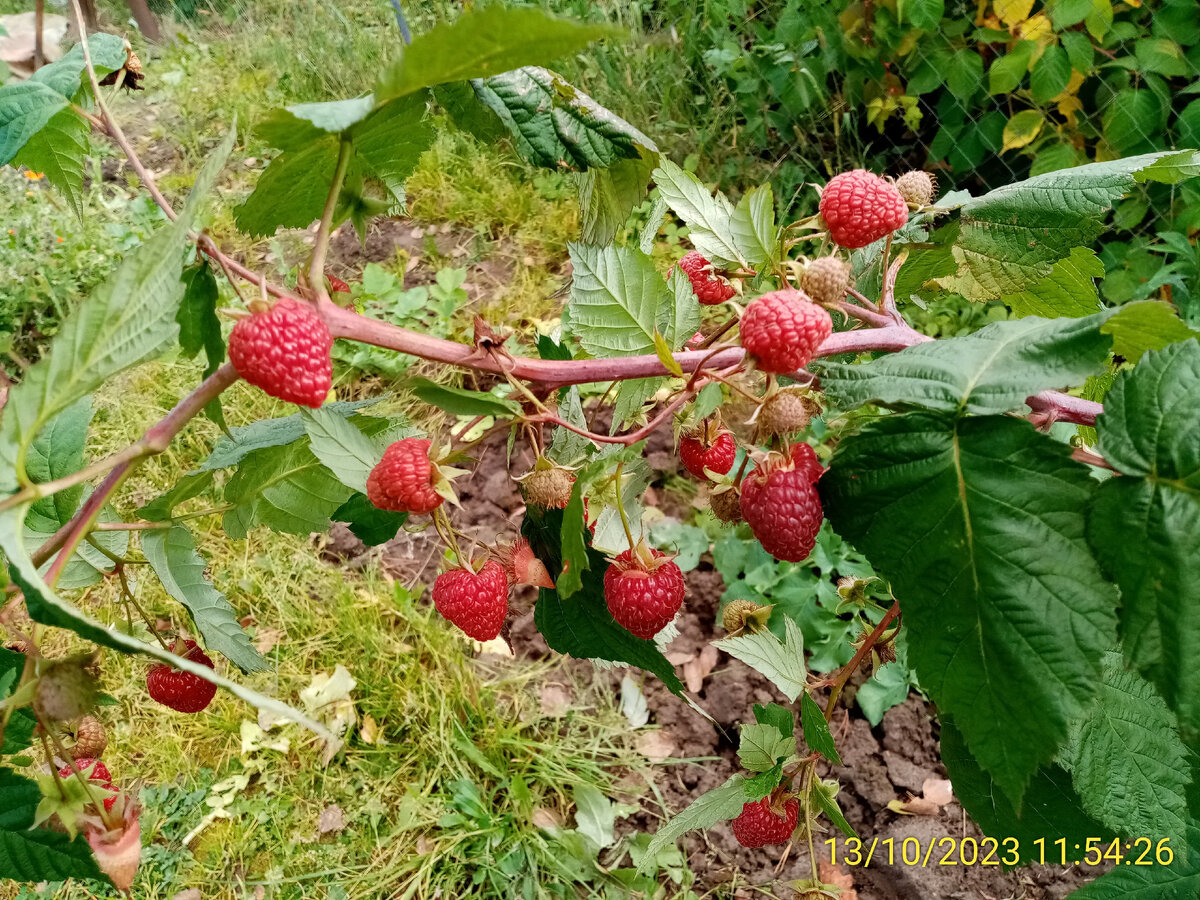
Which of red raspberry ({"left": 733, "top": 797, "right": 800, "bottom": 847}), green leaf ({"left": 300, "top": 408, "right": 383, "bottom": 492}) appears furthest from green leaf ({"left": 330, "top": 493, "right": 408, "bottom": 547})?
red raspberry ({"left": 733, "top": 797, "right": 800, "bottom": 847})

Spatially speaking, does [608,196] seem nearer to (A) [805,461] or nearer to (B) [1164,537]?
(A) [805,461]

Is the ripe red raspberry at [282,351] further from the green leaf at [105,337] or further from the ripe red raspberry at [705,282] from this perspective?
Result: the ripe red raspberry at [705,282]

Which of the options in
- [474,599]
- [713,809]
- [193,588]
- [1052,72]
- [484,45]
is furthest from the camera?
[1052,72]

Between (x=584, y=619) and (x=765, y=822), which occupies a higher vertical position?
(x=584, y=619)

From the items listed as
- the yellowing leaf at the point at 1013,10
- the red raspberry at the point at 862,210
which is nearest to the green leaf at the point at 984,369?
the red raspberry at the point at 862,210

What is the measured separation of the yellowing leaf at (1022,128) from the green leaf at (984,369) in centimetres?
204

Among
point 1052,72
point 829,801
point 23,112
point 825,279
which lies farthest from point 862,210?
point 1052,72

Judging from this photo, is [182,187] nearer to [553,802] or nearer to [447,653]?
[447,653]

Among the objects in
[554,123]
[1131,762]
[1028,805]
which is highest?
[554,123]

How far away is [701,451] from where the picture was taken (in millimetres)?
709

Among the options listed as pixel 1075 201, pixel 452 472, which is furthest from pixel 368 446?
pixel 1075 201

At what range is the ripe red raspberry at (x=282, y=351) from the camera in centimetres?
49

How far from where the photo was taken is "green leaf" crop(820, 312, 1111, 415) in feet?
1.63

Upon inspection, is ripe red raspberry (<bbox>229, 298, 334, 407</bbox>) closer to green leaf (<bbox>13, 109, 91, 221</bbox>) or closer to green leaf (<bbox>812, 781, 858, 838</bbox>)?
green leaf (<bbox>13, 109, 91, 221</bbox>)
